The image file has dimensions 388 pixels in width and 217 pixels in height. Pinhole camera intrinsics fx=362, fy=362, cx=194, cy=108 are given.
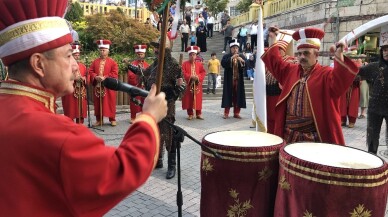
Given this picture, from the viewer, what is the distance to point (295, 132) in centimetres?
371

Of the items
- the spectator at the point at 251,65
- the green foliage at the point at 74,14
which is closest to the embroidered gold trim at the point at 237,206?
the spectator at the point at 251,65


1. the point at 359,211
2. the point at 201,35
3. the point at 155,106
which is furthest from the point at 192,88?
the point at 201,35

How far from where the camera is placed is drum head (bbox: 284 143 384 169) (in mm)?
2566

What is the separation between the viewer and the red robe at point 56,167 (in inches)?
55.6

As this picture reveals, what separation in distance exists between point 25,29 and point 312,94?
8.91 feet

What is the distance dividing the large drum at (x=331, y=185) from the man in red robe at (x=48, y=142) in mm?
1318

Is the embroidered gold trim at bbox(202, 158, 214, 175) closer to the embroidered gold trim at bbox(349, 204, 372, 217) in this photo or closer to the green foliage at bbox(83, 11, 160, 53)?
the embroidered gold trim at bbox(349, 204, 372, 217)

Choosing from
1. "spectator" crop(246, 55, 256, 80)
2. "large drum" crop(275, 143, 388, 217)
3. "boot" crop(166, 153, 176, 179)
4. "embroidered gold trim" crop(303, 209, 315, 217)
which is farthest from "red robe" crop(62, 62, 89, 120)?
"spectator" crop(246, 55, 256, 80)

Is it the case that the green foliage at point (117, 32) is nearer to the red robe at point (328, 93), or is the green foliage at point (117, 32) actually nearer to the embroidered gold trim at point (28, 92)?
the red robe at point (328, 93)

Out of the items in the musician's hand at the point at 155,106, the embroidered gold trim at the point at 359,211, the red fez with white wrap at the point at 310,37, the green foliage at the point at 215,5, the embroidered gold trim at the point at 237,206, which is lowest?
the embroidered gold trim at the point at 237,206

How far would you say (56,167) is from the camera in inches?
55.9

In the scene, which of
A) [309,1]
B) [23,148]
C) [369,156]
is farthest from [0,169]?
[309,1]

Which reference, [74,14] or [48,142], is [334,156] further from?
[74,14]

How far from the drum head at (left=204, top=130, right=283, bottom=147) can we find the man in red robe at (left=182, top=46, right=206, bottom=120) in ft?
23.0
